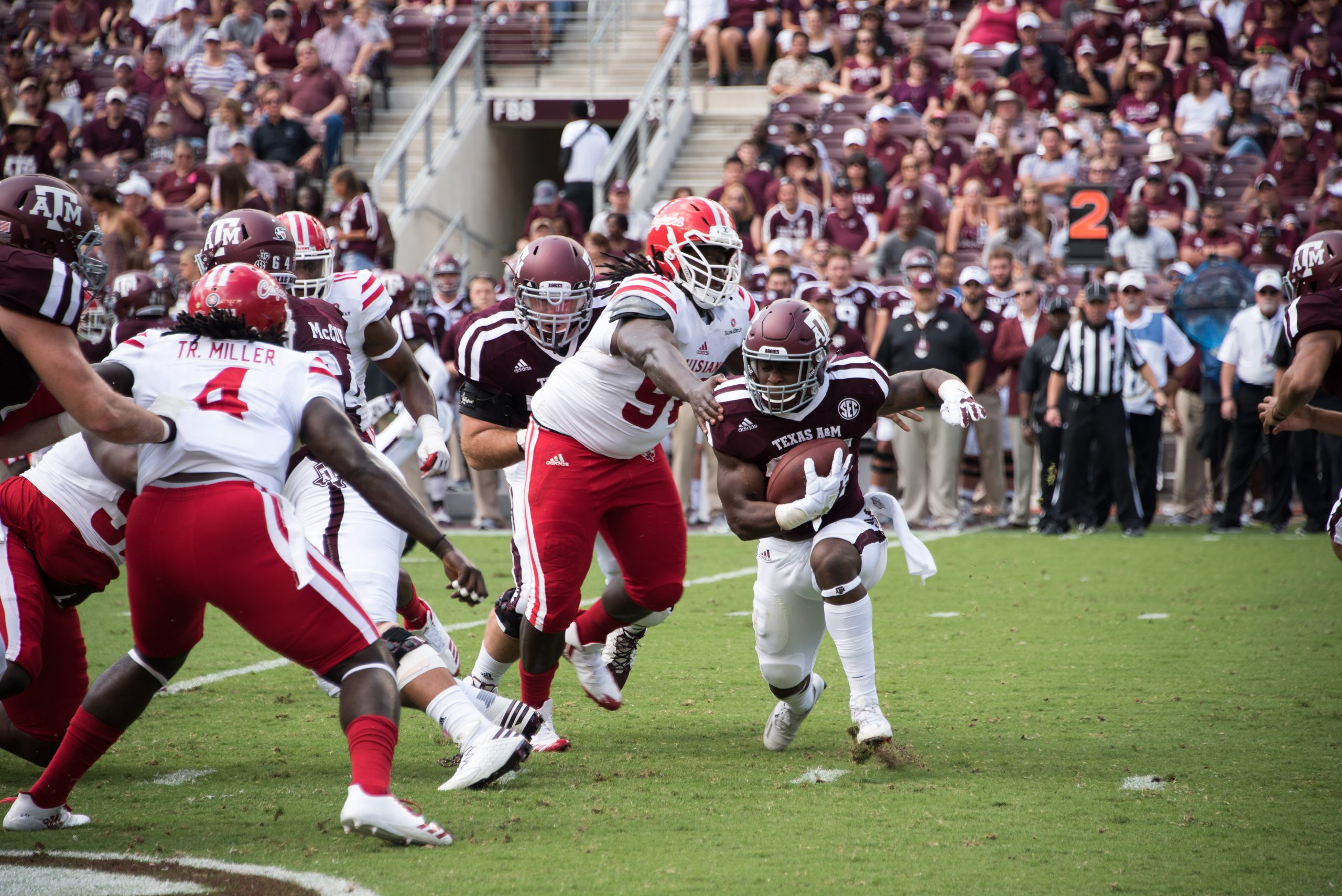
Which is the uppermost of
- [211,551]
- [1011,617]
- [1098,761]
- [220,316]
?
[220,316]

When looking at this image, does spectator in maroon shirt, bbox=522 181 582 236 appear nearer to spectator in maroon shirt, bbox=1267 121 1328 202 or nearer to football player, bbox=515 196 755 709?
spectator in maroon shirt, bbox=1267 121 1328 202

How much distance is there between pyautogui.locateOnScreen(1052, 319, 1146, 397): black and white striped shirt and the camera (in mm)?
10398

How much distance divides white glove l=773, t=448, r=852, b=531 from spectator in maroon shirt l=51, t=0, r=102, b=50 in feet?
57.2

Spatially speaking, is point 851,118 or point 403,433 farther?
point 851,118

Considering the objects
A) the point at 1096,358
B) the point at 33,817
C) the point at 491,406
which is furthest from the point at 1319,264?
the point at 1096,358

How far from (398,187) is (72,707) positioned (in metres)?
12.9

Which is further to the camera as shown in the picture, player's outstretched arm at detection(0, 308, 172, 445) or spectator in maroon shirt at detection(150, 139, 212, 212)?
spectator in maroon shirt at detection(150, 139, 212, 212)

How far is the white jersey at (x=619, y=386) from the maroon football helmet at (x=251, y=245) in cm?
100

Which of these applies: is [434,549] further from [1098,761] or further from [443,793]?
[1098,761]

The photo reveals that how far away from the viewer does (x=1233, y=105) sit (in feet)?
44.7

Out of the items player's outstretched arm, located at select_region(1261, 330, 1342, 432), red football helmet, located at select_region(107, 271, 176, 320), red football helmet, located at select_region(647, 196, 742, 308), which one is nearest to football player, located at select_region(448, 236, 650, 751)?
red football helmet, located at select_region(647, 196, 742, 308)

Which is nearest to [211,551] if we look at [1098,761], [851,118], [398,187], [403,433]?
[403,433]

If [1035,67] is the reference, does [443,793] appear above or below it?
below

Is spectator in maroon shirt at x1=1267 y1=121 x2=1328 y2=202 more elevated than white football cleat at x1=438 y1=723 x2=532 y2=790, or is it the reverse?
spectator in maroon shirt at x1=1267 y1=121 x2=1328 y2=202
